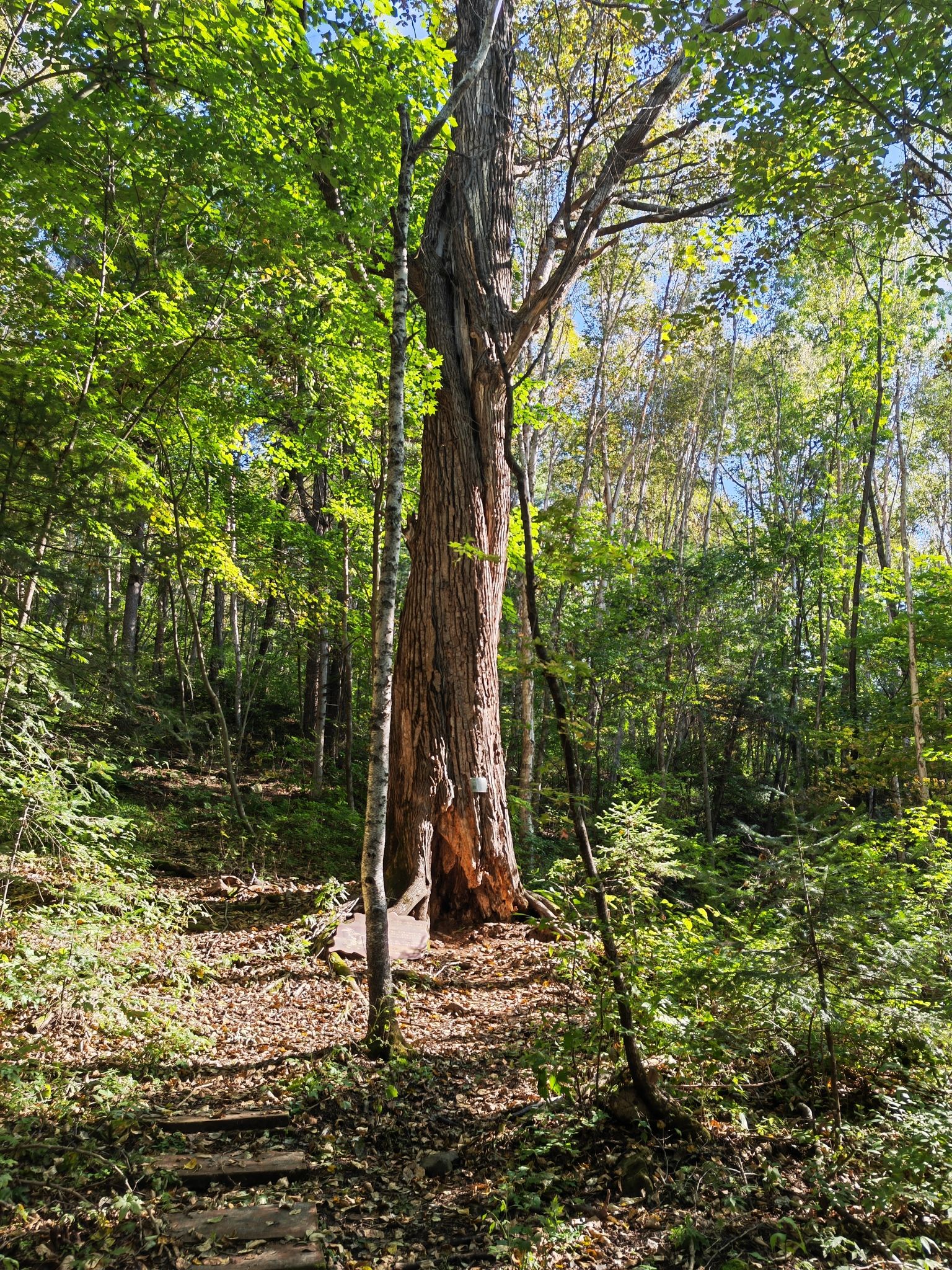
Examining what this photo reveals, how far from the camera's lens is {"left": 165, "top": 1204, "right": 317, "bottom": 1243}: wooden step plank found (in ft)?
7.72

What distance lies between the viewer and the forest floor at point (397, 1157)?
2352mm

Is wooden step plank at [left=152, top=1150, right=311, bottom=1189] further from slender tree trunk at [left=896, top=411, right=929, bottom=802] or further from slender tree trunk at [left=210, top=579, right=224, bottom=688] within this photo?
slender tree trunk at [left=210, top=579, right=224, bottom=688]

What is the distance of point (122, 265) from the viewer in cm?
716

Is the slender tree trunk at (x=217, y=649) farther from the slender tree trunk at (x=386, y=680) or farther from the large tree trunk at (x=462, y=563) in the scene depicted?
the slender tree trunk at (x=386, y=680)

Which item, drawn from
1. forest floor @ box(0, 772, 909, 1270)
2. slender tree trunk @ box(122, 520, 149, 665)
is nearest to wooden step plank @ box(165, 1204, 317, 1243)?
forest floor @ box(0, 772, 909, 1270)

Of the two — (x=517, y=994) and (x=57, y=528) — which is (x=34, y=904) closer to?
(x=57, y=528)

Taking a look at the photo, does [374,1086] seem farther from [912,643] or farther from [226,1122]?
[912,643]

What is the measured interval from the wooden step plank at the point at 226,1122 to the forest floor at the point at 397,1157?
0.05m

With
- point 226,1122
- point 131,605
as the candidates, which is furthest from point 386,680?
point 131,605

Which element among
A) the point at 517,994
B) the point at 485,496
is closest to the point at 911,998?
the point at 517,994

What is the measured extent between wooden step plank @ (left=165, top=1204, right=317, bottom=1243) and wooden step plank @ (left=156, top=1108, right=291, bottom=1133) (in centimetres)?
56

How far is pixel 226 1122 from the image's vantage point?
304 centimetres

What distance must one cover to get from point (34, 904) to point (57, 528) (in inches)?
102

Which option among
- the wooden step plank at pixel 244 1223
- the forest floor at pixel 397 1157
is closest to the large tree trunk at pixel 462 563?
the forest floor at pixel 397 1157
